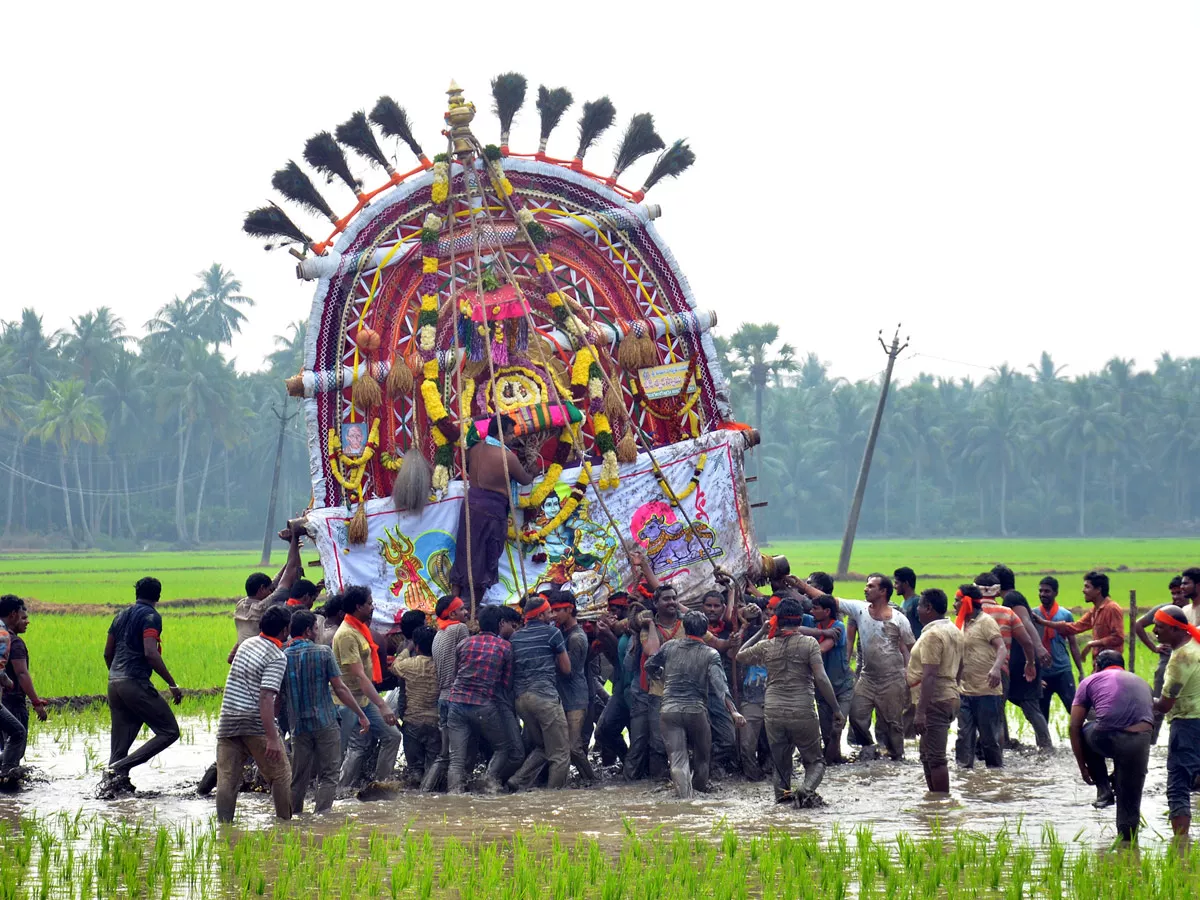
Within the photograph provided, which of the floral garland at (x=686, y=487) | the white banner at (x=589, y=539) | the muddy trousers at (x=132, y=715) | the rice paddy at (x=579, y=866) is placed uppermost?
Answer: the floral garland at (x=686, y=487)

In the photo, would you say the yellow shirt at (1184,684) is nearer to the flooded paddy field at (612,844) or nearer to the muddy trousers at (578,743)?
the flooded paddy field at (612,844)

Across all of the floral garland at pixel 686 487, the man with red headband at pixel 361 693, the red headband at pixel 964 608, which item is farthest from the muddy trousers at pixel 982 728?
the man with red headband at pixel 361 693

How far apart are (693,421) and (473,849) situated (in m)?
5.40

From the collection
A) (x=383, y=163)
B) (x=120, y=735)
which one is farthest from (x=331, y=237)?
(x=120, y=735)

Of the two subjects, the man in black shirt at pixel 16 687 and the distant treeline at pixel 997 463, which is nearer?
the man in black shirt at pixel 16 687

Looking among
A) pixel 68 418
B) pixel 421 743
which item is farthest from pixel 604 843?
pixel 68 418

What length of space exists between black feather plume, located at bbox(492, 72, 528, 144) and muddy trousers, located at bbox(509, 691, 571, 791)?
4.94 m

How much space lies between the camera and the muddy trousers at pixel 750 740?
10469 millimetres

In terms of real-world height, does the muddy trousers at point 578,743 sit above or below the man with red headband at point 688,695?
below

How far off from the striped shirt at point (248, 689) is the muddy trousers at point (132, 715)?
1655mm

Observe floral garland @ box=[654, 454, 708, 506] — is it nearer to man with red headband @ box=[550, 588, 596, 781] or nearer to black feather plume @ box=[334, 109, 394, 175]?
man with red headband @ box=[550, 588, 596, 781]

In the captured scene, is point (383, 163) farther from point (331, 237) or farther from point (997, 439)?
point (997, 439)

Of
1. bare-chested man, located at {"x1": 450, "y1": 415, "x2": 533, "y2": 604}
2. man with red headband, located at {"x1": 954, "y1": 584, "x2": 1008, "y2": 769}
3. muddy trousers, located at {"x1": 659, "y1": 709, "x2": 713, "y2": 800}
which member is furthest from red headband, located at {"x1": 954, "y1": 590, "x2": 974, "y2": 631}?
bare-chested man, located at {"x1": 450, "y1": 415, "x2": 533, "y2": 604}

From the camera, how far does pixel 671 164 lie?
1290cm
